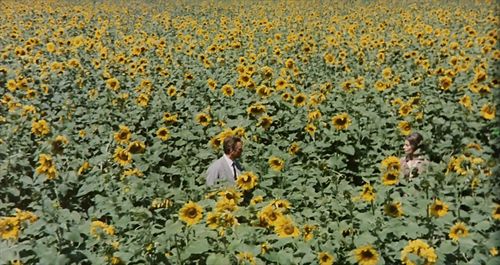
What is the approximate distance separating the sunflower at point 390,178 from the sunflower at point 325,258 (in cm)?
101

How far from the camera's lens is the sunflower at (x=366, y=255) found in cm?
296

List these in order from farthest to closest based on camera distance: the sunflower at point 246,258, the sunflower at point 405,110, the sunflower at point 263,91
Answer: the sunflower at point 263,91, the sunflower at point 405,110, the sunflower at point 246,258

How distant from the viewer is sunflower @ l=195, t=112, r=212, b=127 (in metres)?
5.86

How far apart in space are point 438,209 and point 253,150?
2.50m

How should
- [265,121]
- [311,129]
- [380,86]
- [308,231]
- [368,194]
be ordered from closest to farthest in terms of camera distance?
[308,231] → [368,194] → [311,129] → [265,121] → [380,86]

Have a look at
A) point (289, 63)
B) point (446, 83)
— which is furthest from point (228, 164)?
point (289, 63)

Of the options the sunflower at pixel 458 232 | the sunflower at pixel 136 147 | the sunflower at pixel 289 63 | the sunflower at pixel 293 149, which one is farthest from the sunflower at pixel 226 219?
the sunflower at pixel 289 63

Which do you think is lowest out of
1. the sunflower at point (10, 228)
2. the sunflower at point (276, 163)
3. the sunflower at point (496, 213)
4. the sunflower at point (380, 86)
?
the sunflower at point (496, 213)

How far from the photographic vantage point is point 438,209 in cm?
334

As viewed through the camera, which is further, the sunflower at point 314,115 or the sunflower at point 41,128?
the sunflower at point 314,115

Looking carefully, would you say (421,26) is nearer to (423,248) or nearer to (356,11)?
(356,11)

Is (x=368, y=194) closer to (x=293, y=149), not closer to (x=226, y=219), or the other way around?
(x=226, y=219)

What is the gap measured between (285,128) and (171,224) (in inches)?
122

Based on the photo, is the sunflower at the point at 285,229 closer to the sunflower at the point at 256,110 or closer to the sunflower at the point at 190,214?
the sunflower at the point at 190,214
